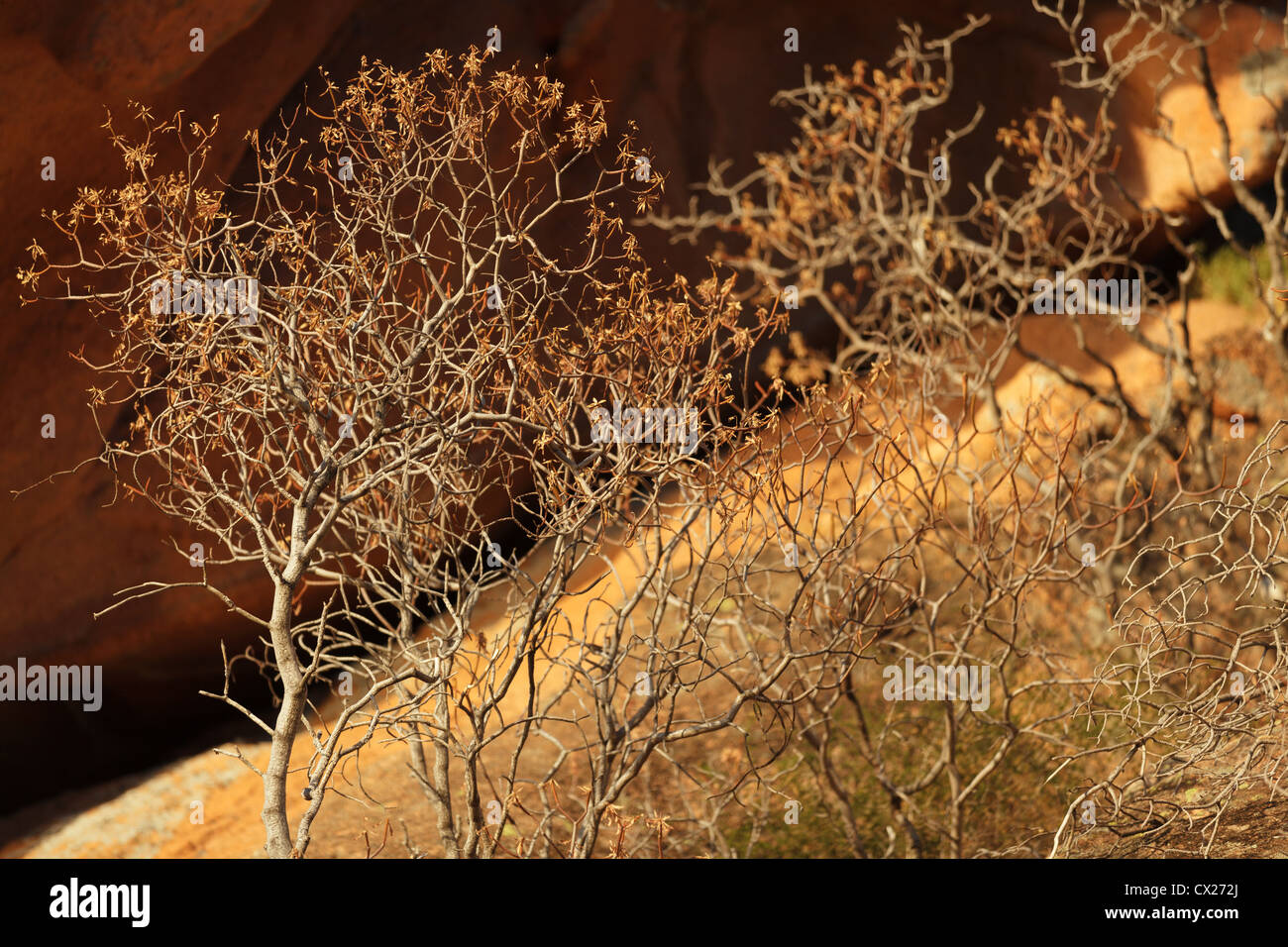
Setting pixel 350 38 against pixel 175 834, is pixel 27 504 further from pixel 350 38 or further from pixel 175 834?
pixel 350 38

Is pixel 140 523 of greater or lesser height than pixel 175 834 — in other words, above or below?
above

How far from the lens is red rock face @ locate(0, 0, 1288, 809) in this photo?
682cm

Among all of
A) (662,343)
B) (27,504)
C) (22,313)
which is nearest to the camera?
(662,343)

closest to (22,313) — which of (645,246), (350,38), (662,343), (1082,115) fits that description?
(350,38)

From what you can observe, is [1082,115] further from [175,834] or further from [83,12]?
[175,834]

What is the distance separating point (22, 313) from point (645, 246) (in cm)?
520

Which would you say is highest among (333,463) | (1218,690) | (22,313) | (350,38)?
(350,38)

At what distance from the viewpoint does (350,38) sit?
27.9 ft

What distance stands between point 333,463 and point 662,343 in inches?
66.4

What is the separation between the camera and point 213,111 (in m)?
7.52

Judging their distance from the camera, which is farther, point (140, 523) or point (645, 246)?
point (645, 246)

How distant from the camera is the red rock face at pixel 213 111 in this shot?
682cm

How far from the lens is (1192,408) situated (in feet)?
30.7
